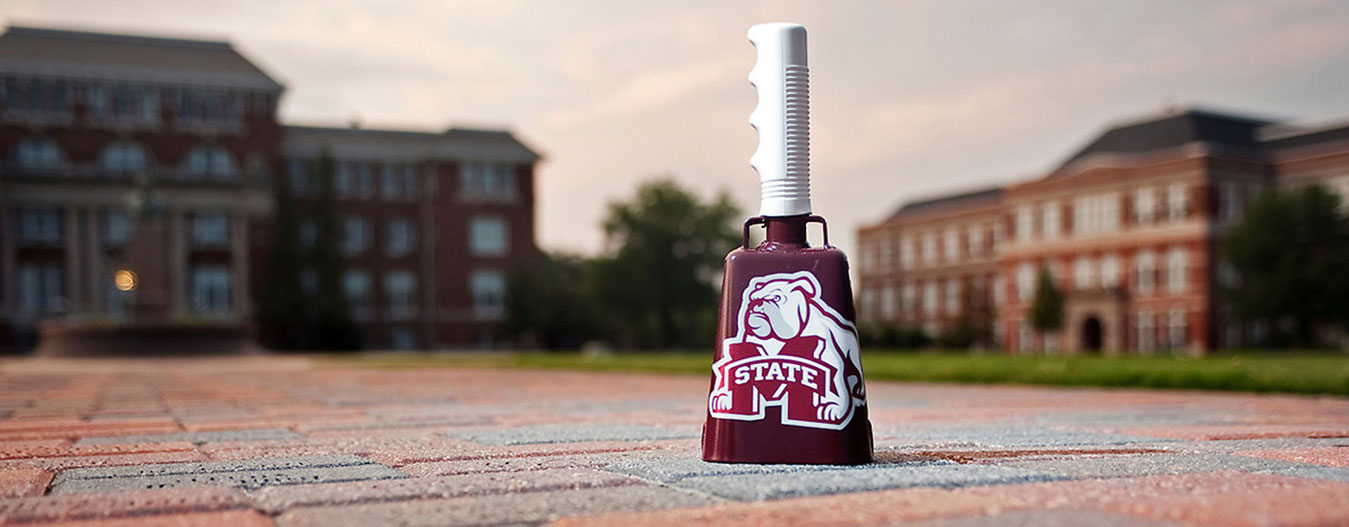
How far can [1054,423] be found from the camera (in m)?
6.30

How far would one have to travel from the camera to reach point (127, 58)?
48094mm

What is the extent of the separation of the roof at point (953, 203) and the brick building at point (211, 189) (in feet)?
84.4

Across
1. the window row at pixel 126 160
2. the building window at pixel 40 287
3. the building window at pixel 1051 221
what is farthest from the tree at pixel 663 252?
the building window at pixel 40 287

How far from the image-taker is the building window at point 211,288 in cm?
4938

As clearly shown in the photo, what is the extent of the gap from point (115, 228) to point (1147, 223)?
42.8 metres

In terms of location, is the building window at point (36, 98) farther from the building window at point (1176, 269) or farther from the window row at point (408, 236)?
the building window at point (1176, 269)

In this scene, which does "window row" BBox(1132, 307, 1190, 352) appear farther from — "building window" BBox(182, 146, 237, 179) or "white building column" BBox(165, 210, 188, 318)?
"white building column" BBox(165, 210, 188, 318)

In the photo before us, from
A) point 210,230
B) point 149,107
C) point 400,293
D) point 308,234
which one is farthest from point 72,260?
point 400,293

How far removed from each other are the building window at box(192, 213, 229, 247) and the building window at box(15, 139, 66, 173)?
5456mm

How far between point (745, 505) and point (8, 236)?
49.9 meters

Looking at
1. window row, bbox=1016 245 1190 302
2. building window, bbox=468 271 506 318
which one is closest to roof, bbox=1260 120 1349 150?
window row, bbox=1016 245 1190 302

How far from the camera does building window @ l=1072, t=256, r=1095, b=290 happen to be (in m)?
54.9

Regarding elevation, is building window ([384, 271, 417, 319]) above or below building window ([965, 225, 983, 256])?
below

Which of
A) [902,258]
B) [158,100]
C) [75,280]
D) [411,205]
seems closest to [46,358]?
[75,280]
